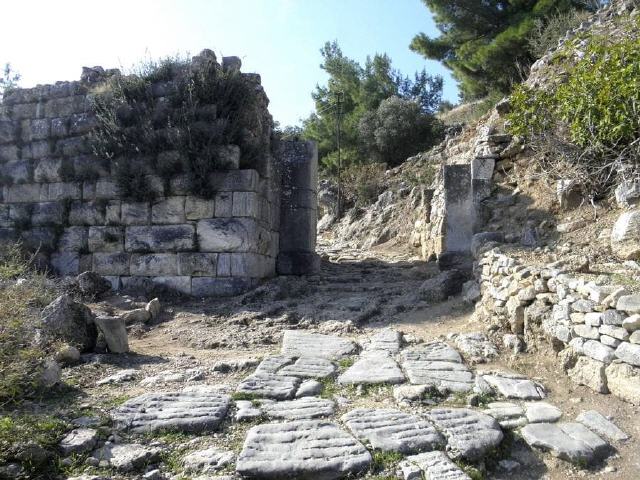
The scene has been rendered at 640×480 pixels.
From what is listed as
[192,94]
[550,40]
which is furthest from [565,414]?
[550,40]

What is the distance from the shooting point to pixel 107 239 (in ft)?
24.7

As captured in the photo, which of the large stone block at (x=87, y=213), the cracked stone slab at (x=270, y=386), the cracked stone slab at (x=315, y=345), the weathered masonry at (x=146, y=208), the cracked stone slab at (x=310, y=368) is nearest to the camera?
the cracked stone slab at (x=270, y=386)

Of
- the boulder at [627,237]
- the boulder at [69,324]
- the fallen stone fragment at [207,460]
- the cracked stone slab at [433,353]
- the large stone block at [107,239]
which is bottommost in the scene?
the fallen stone fragment at [207,460]

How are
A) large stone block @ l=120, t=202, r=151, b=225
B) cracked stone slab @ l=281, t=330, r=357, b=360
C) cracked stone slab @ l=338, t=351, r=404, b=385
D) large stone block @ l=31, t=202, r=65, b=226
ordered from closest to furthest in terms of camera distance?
cracked stone slab @ l=338, t=351, r=404, b=385 → cracked stone slab @ l=281, t=330, r=357, b=360 → large stone block @ l=120, t=202, r=151, b=225 → large stone block @ l=31, t=202, r=65, b=226

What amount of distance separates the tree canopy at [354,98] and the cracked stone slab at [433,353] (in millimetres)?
15210

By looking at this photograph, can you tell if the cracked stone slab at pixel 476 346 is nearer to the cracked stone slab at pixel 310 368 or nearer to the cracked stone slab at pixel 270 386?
the cracked stone slab at pixel 310 368

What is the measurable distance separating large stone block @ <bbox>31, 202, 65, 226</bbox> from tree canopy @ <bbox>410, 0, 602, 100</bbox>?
538 inches

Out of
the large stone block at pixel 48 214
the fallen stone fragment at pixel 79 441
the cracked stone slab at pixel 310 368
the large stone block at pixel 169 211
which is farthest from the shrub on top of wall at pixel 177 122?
the fallen stone fragment at pixel 79 441

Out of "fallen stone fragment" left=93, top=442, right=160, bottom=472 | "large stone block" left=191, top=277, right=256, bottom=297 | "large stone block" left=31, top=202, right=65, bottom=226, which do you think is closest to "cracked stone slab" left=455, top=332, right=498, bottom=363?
"fallen stone fragment" left=93, top=442, right=160, bottom=472

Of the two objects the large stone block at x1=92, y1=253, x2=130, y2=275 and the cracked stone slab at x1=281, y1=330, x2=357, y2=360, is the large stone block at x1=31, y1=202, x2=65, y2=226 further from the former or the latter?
the cracked stone slab at x1=281, y1=330, x2=357, y2=360

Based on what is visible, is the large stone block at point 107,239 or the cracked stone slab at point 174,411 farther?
the large stone block at point 107,239

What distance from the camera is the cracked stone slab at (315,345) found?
458 centimetres

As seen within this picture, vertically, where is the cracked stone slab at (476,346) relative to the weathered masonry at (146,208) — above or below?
below

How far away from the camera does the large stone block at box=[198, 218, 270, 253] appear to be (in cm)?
712
